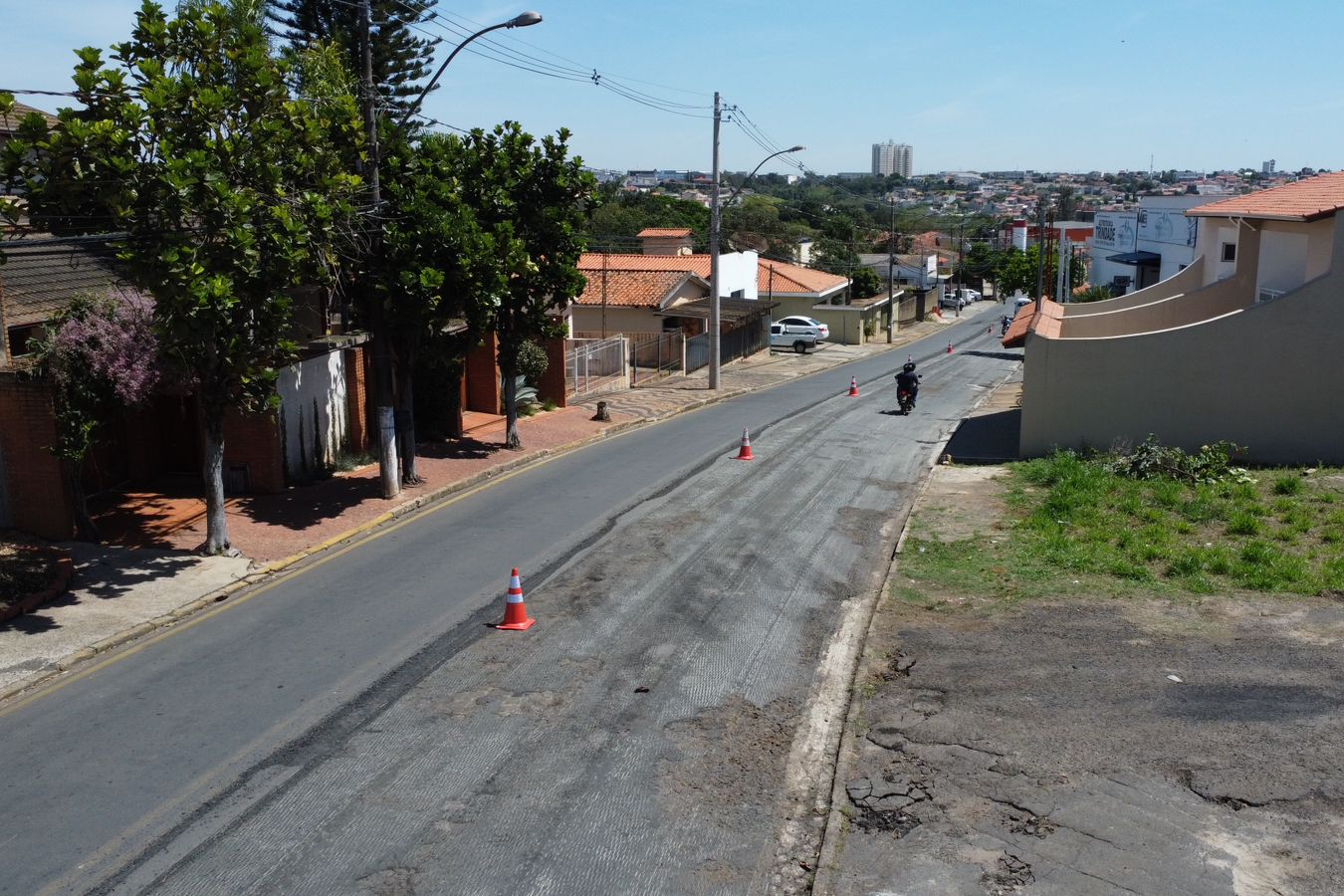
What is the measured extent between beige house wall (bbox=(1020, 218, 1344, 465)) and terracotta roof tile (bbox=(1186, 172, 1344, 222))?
113 centimetres

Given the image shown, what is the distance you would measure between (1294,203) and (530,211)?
15.4 m

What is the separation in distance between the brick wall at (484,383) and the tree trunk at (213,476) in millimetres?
12753

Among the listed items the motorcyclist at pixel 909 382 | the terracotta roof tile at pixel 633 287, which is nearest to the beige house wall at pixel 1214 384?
the motorcyclist at pixel 909 382

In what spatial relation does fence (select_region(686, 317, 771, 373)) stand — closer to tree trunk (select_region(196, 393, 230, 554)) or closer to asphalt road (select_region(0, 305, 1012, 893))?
asphalt road (select_region(0, 305, 1012, 893))

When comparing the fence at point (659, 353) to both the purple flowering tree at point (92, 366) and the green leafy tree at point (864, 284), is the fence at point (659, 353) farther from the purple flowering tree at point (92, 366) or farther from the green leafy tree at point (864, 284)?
the green leafy tree at point (864, 284)

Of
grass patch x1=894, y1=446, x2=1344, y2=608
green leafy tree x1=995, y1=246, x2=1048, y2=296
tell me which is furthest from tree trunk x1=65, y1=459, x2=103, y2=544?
green leafy tree x1=995, y1=246, x2=1048, y2=296

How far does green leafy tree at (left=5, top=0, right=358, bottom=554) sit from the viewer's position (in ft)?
41.5

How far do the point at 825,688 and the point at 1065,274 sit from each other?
4964 centimetres

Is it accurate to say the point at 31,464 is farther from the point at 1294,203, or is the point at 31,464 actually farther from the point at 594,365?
the point at 594,365

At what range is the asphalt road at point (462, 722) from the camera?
25.1 feet

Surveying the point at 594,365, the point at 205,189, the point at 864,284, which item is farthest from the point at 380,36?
the point at 864,284

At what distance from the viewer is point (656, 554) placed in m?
15.4

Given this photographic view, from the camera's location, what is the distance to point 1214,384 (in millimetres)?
21094

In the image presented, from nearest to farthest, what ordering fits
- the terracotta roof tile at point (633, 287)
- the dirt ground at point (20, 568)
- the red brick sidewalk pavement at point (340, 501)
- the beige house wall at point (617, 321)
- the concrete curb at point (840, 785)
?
1. the concrete curb at point (840, 785)
2. the dirt ground at point (20, 568)
3. the red brick sidewalk pavement at point (340, 501)
4. the terracotta roof tile at point (633, 287)
5. the beige house wall at point (617, 321)
